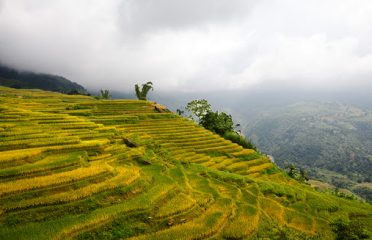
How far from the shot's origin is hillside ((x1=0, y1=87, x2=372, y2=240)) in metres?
16.6

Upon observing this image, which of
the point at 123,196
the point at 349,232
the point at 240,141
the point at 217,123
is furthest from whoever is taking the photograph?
the point at 217,123

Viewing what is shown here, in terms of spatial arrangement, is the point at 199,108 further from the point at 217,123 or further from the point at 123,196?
the point at 123,196

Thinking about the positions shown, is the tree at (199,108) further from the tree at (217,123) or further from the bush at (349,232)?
the bush at (349,232)

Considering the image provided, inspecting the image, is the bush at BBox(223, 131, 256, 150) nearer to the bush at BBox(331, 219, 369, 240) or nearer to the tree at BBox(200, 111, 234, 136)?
the tree at BBox(200, 111, 234, 136)

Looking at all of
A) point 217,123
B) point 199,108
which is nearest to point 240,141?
point 217,123

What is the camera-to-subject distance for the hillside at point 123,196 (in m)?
16.6

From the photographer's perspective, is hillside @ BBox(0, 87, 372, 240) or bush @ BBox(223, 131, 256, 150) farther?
bush @ BBox(223, 131, 256, 150)

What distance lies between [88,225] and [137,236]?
270 cm

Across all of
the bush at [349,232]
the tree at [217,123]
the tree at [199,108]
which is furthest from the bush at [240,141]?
the bush at [349,232]

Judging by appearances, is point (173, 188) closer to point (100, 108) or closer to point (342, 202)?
point (342, 202)

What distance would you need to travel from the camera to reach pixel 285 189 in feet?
98.7

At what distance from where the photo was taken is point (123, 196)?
19.9m

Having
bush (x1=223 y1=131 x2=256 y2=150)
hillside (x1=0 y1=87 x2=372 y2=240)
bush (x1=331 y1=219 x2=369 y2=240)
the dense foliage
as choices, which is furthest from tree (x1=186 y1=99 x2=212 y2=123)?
bush (x1=331 y1=219 x2=369 y2=240)

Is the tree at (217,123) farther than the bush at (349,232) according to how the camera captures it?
Yes
